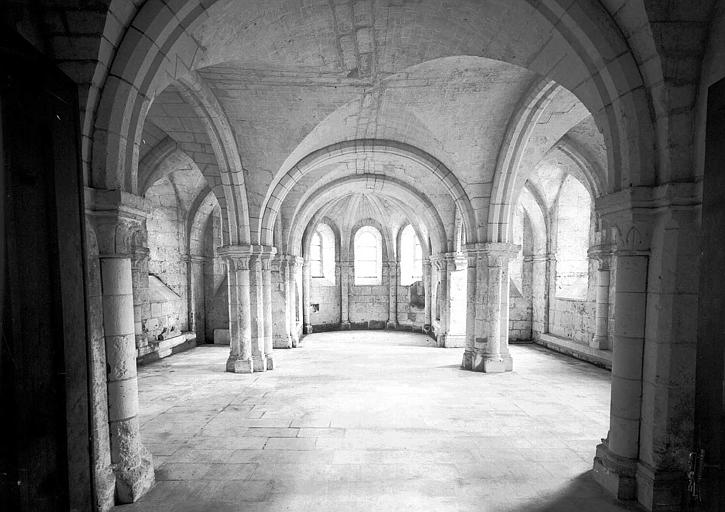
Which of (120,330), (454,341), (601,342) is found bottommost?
(454,341)

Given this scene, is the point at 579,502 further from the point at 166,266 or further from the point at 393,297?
the point at 393,297

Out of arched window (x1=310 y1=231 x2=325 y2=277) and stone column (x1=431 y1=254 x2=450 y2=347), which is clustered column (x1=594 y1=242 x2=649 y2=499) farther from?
arched window (x1=310 y1=231 x2=325 y2=277)

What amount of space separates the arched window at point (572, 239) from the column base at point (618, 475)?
8.11m

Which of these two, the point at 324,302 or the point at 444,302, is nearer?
the point at 444,302

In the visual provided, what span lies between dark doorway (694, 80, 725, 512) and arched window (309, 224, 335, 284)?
47.1 ft

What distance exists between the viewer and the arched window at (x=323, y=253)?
16.3 metres

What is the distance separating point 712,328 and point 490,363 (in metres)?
5.50

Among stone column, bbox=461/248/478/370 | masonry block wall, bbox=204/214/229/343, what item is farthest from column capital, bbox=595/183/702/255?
masonry block wall, bbox=204/214/229/343

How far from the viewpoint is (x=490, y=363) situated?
25.0 feet

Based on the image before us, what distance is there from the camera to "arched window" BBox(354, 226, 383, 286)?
16500 mm

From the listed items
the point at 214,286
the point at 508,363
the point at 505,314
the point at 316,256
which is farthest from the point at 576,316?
the point at 214,286

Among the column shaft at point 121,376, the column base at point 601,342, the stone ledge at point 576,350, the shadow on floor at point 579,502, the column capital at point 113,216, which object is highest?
the column capital at point 113,216

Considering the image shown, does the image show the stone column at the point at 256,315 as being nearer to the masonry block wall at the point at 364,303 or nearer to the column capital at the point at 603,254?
the masonry block wall at the point at 364,303

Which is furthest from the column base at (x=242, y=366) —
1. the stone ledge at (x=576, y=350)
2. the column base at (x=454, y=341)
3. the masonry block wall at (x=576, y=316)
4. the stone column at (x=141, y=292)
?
the masonry block wall at (x=576, y=316)
